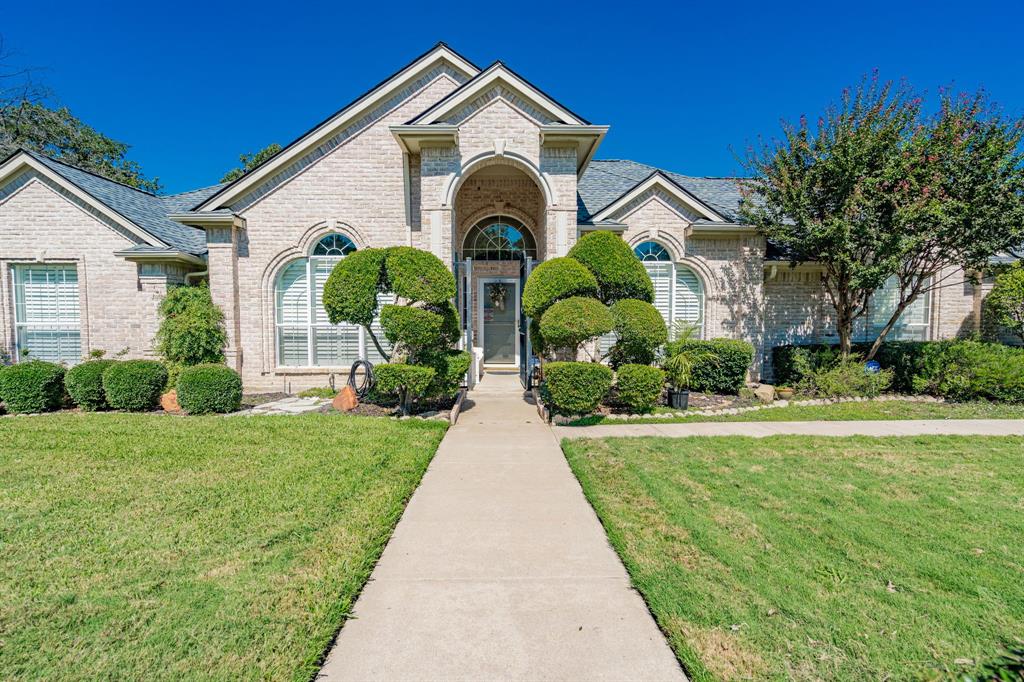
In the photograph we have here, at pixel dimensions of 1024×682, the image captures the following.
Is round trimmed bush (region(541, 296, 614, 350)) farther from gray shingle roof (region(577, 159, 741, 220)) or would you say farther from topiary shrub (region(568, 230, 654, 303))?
gray shingle roof (region(577, 159, 741, 220))

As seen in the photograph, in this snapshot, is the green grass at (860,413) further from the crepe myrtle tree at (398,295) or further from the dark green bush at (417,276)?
the dark green bush at (417,276)

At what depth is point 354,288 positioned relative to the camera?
8.10 metres

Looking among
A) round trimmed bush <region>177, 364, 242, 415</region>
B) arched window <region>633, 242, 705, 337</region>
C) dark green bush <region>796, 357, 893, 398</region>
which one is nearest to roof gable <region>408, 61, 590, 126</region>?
arched window <region>633, 242, 705, 337</region>

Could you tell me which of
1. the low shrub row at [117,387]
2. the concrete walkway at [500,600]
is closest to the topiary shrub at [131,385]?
the low shrub row at [117,387]

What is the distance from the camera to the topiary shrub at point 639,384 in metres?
8.48

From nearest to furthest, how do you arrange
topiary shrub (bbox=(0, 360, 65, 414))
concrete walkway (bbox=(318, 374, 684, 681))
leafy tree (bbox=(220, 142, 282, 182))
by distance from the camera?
concrete walkway (bbox=(318, 374, 684, 681))
topiary shrub (bbox=(0, 360, 65, 414))
leafy tree (bbox=(220, 142, 282, 182))

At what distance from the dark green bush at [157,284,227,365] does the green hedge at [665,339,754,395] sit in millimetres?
10215

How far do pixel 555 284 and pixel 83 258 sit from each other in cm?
1166

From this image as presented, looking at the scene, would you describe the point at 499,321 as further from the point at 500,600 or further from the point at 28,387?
the point at 500,600

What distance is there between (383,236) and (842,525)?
10415mm

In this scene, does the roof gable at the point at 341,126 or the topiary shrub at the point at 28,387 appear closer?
the topiary shrub at the point at 28,387

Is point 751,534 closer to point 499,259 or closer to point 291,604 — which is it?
point 291,604

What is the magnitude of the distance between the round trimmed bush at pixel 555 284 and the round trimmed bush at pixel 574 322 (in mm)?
229

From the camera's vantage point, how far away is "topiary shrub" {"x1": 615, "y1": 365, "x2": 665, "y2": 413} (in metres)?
8.48
